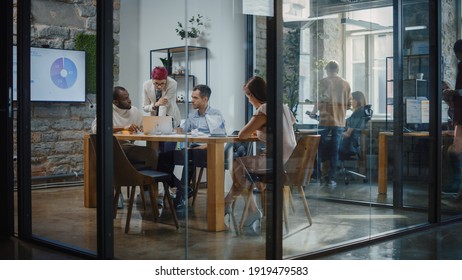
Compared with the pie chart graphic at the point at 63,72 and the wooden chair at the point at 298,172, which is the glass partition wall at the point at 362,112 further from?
the pie chart graphic at the point at 63,72

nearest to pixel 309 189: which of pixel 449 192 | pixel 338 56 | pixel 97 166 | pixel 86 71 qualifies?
pixel 338 56

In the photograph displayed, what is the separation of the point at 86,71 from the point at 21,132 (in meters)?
0.94

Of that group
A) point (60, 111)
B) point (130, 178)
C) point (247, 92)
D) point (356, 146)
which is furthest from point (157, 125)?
point (356, 146)

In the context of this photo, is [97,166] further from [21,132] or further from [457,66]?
[457,66]

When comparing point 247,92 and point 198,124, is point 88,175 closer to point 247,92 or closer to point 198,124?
point 198,124

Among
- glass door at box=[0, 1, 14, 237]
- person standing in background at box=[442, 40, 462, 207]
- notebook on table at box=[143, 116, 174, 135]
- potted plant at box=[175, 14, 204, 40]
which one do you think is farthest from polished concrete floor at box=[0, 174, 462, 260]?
potted plant at box=[175, 14, 204, 40]

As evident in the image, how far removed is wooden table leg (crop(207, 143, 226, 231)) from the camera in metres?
4.12

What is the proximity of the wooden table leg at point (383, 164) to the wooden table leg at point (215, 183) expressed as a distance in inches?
70.4

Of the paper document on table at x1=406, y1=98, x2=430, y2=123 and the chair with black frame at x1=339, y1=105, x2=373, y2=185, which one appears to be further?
the paper document on table at x1=406, y1=98, x2=430, y2=123

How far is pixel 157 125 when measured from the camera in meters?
4.17

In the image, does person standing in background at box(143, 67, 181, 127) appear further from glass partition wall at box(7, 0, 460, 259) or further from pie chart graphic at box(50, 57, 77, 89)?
pie chart graphic at box(50, 57, 77, 89)

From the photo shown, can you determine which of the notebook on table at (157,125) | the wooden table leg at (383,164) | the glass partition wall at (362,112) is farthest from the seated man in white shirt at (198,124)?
the wooden table leg at (383,164)

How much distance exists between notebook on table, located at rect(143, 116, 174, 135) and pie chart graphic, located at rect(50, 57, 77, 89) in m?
0.86

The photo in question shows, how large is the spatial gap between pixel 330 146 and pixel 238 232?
3.30 feet
